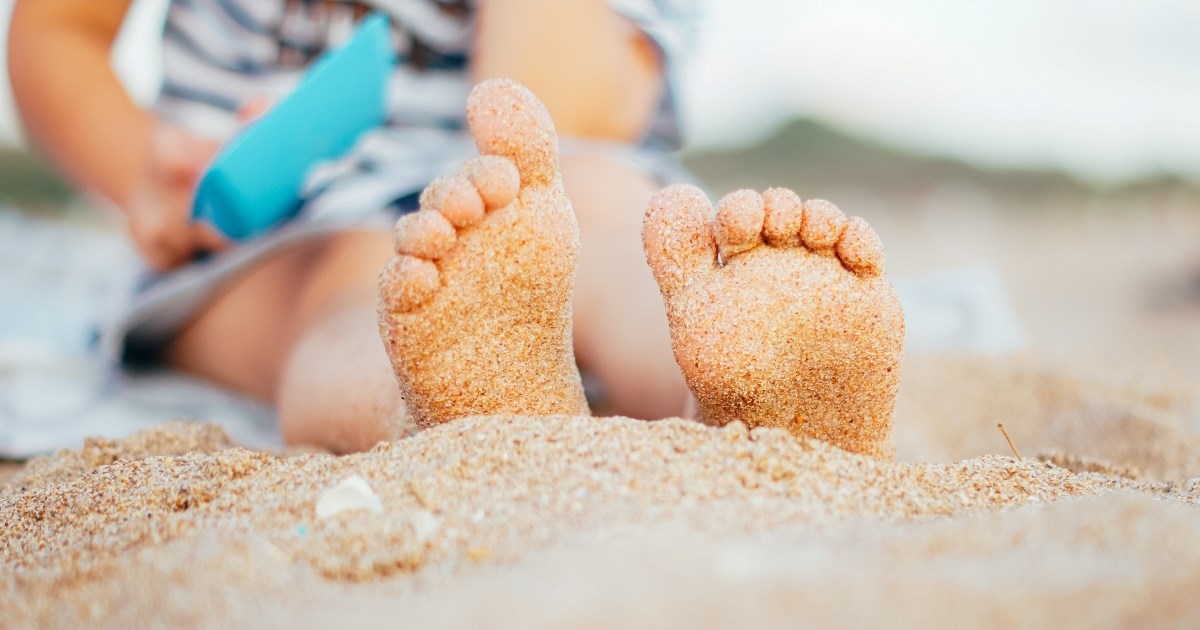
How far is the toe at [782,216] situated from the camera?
77 cm

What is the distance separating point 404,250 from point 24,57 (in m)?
1.21

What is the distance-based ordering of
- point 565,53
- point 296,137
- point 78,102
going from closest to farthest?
point 296,137, point 565,53, point 78,102

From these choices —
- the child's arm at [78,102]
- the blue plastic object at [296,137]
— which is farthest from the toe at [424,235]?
the child's arm at [78,102]

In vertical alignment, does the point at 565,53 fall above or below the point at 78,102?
above

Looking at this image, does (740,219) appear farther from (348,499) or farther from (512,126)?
(348,499)

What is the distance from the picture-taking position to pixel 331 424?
1.00 meters

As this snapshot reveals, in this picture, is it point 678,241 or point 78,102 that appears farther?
point 78,102

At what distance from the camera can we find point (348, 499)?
66 cm

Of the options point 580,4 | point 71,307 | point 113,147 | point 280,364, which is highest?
point 580,4

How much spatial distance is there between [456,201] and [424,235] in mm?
37

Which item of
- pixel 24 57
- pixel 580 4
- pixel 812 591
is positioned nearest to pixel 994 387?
pixel 580 4

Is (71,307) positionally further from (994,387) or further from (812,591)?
(812,591)

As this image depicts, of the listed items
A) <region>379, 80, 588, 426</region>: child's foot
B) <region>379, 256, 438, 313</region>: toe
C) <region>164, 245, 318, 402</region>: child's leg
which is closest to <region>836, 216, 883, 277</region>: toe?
<region>379, 80, 588, 426</region>: child's foot

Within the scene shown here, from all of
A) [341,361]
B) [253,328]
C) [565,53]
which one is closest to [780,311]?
[341,361]
